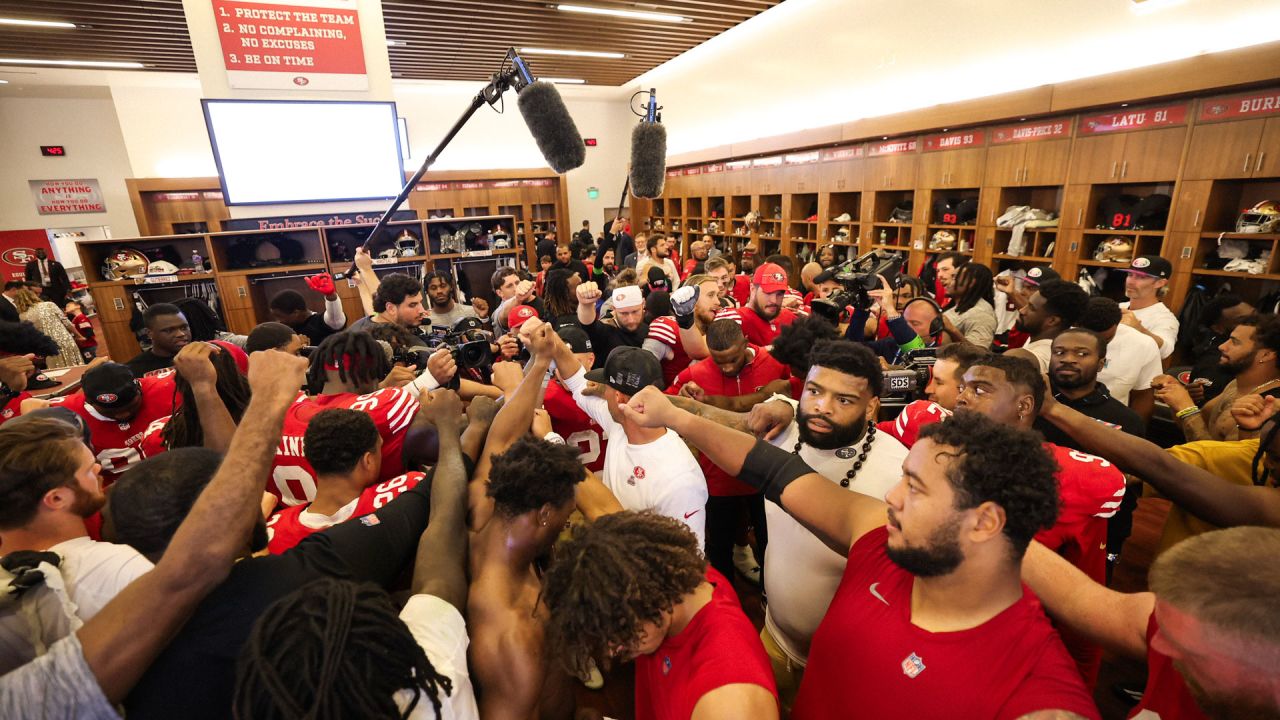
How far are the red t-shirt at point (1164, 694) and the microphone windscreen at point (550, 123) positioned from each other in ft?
7.58

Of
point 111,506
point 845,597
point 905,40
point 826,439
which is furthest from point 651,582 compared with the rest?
point 905,40

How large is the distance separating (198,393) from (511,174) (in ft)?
36.3

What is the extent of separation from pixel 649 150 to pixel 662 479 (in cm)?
177

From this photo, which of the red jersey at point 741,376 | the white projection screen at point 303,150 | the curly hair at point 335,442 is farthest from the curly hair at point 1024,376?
the white projection screen at point 303,150

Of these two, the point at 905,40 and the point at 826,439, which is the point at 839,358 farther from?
the point at 905,40

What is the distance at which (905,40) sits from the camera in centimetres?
621

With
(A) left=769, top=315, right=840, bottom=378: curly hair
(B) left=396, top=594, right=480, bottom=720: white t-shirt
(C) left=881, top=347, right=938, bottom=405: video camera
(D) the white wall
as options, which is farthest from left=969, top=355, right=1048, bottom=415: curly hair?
(D) the white wall

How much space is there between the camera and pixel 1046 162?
202 inches

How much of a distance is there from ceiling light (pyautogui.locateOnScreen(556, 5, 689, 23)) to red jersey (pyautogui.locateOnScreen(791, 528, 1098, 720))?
7.50 meters

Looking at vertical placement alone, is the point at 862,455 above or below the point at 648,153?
below

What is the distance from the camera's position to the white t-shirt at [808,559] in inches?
61.5

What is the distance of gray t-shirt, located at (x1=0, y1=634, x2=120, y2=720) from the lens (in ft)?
2.61

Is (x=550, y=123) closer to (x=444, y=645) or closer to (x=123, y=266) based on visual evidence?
(x=444, y=645)

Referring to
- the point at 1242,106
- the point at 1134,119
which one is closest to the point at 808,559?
the point at 1242,106
